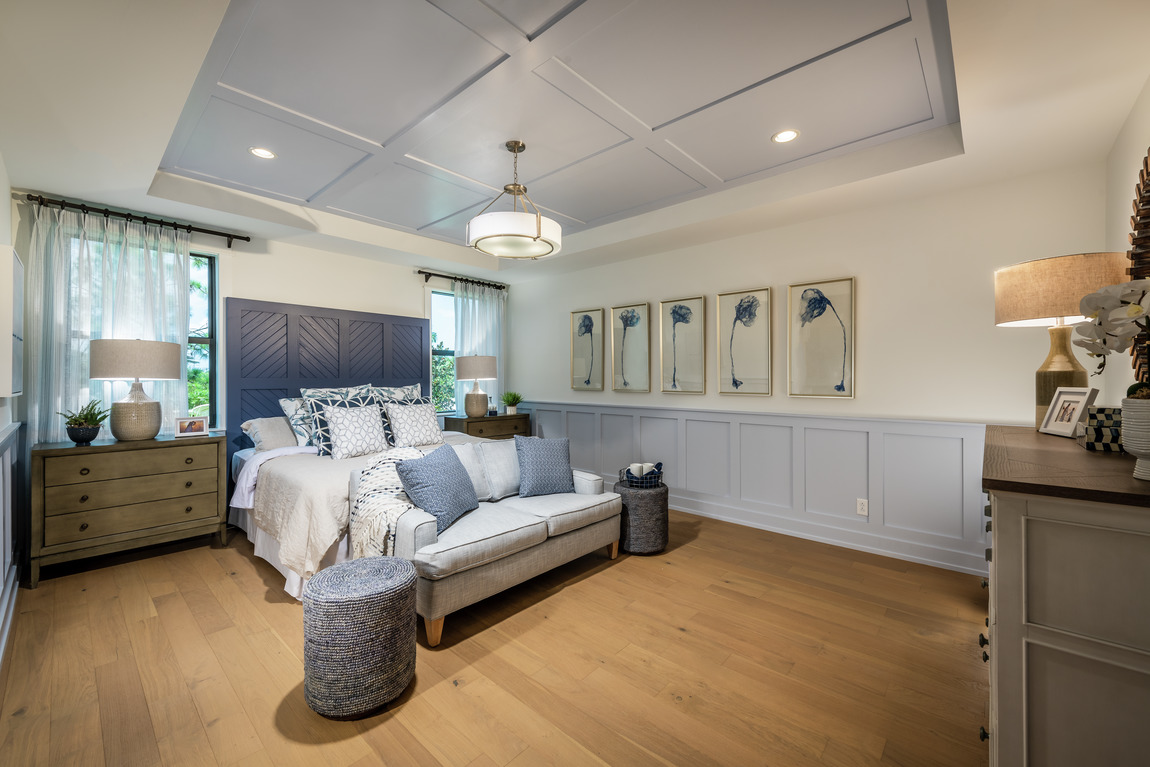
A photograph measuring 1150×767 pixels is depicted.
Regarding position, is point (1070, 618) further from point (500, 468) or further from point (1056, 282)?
point (500, 468)

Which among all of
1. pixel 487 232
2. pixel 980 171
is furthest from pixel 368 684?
pixel 980 171

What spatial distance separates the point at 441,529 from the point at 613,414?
2756 mm

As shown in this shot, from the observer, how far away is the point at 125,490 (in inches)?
121

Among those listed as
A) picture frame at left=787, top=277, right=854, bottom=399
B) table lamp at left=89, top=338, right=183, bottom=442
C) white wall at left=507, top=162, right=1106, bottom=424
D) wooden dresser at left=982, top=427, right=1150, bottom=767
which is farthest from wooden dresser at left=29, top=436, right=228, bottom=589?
picture frame at left=787, top=277, right=854, bottom=399

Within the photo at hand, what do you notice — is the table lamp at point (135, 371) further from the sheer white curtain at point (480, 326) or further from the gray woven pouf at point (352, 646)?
the sheer white curtain at point (480, 326)

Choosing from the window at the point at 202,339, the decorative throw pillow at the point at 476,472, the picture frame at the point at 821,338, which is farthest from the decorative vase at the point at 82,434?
the picture frame at the point at 821,338

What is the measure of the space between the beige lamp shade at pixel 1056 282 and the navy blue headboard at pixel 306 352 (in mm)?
4601

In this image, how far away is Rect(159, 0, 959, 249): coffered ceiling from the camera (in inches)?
72.2

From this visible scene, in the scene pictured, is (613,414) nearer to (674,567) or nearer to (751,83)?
(674,567)

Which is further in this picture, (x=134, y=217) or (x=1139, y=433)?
(x=134, y=217)

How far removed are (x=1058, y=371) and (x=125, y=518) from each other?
202 inches

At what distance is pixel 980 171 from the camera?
9.20 feet

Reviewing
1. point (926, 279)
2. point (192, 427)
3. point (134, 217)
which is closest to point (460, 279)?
point (134, 217)

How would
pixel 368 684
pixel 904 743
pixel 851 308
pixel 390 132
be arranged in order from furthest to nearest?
pixel 851 308
pixel 390 132
pixel 368 684
pixel 904 743
